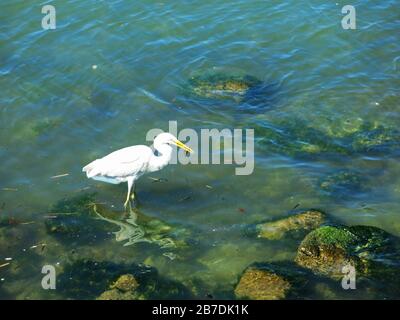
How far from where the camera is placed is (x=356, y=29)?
15.4 m

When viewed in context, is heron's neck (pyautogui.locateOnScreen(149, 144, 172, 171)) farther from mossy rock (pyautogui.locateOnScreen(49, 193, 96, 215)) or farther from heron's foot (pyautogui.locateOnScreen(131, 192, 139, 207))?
mossy rock (pyautogui.locateOnScreen(49, 193, 96, 215))

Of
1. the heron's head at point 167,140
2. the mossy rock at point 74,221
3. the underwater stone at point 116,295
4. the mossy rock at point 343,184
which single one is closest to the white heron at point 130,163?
the heron's head at point 167,140

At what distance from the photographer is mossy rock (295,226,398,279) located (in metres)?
8.48

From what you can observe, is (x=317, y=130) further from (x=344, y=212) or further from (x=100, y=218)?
(x=100, y=218)

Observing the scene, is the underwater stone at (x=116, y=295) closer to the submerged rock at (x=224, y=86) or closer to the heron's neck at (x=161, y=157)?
the heron's neck at (x=161, y=157)

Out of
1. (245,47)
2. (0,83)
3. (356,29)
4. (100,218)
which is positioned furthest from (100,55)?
(356,29)

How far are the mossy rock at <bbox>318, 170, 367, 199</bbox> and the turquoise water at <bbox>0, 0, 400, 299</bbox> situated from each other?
71 millimetres

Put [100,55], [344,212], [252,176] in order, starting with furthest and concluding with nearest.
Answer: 1. [100,55]
2. [252,176]
3. [344,212]

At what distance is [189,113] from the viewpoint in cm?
1271

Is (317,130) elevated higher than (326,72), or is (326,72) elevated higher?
(326,72)

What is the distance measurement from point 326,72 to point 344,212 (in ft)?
17.5

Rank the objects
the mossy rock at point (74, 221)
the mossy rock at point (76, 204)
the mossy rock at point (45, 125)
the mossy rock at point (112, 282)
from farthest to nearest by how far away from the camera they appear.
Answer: the mossy rock at point (45, 125)
the mossy rock at point (76, 204)
the mossy rock at point (74, 221)
the mossy rock at point (112, 282)

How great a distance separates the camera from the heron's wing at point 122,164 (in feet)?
34.0

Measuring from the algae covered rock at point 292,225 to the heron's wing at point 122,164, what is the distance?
263cm
